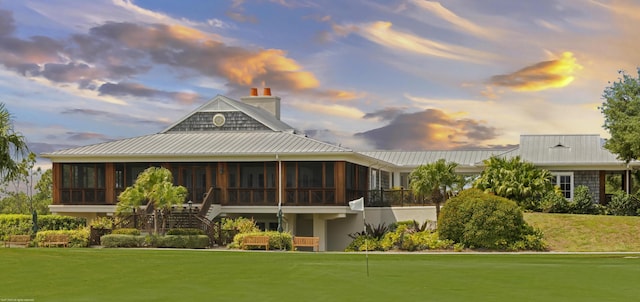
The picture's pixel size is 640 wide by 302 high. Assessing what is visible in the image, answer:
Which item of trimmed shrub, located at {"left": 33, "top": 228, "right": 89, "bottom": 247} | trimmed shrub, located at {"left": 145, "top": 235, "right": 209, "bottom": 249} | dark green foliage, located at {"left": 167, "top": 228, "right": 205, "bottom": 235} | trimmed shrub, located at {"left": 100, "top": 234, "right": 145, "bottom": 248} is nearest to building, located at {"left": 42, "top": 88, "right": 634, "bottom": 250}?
dark green foliage, located at {"left": 167, "top": 228, "right": 205, "bottom": 235}

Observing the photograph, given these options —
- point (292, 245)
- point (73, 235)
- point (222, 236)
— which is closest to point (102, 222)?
point (73, 235)

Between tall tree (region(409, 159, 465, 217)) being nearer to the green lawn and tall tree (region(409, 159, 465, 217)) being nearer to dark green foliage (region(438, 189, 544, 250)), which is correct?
dark green foliage (region(438, 189, 544, 250))

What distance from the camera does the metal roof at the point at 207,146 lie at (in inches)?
1751

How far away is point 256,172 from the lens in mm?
45844

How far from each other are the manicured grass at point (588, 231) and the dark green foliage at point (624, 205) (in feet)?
9.05

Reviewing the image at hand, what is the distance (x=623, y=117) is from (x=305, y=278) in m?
28.5

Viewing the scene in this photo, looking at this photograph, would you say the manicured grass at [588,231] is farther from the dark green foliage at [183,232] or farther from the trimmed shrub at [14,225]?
Answer: the trimmed shrub at [14,225]

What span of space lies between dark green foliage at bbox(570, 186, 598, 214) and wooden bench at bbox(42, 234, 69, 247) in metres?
25.3

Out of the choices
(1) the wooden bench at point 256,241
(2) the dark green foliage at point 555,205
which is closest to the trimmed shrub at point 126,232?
(1) the wooden bench at point 256,241

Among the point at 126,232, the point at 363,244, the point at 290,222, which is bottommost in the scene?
the point at 363,244

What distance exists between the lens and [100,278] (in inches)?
897

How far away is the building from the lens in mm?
44219

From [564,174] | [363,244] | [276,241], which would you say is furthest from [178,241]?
[564,174]

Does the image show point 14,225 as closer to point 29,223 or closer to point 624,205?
point 29,223
